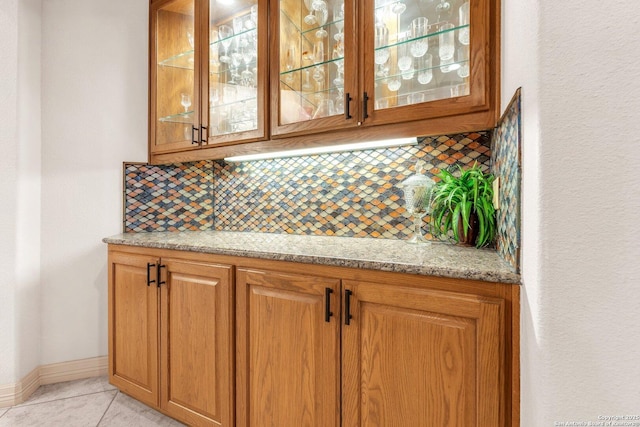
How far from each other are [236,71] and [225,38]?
0.22 m

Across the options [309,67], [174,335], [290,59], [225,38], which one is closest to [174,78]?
[225,38]

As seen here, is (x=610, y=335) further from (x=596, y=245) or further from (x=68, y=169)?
(x=68, y=169)

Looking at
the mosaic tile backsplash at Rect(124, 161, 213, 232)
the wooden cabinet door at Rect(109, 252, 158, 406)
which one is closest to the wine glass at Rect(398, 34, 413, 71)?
the wooden cabinet door at Rect(109, 252, 158, 406)

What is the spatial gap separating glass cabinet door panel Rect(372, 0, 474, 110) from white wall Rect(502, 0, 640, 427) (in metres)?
0.64

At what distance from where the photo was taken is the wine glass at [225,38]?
2061 millimetres

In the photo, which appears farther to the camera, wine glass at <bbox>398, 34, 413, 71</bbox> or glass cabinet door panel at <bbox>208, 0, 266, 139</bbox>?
glass cabinet door panel at <bbox>208, 0, 266, 139</bbox>

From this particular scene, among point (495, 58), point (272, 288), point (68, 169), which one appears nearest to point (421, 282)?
point (272, 288)

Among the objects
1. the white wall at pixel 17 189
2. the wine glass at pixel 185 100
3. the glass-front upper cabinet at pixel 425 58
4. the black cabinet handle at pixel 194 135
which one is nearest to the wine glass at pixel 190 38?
the wine glass at pixel 185 100

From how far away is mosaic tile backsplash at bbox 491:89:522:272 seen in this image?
934mm

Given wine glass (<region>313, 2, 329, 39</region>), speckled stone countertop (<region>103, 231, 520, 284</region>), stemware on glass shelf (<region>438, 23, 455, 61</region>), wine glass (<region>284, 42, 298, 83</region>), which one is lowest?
speckled stone countertop (<region>103, 231, 520, 284</region>)

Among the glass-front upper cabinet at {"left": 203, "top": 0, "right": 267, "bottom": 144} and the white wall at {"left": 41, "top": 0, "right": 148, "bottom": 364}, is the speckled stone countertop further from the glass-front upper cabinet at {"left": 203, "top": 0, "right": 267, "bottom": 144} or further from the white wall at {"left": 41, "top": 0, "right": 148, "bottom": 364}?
the white wall at {"left": 41, "top": 0, "right": 148, "bottom": 364}

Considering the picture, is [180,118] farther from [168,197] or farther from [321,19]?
[321,19]

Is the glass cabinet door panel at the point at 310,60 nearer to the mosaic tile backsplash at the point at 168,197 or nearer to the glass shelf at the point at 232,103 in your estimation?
the glass shelf at the point at 232,103

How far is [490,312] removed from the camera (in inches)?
38.9
